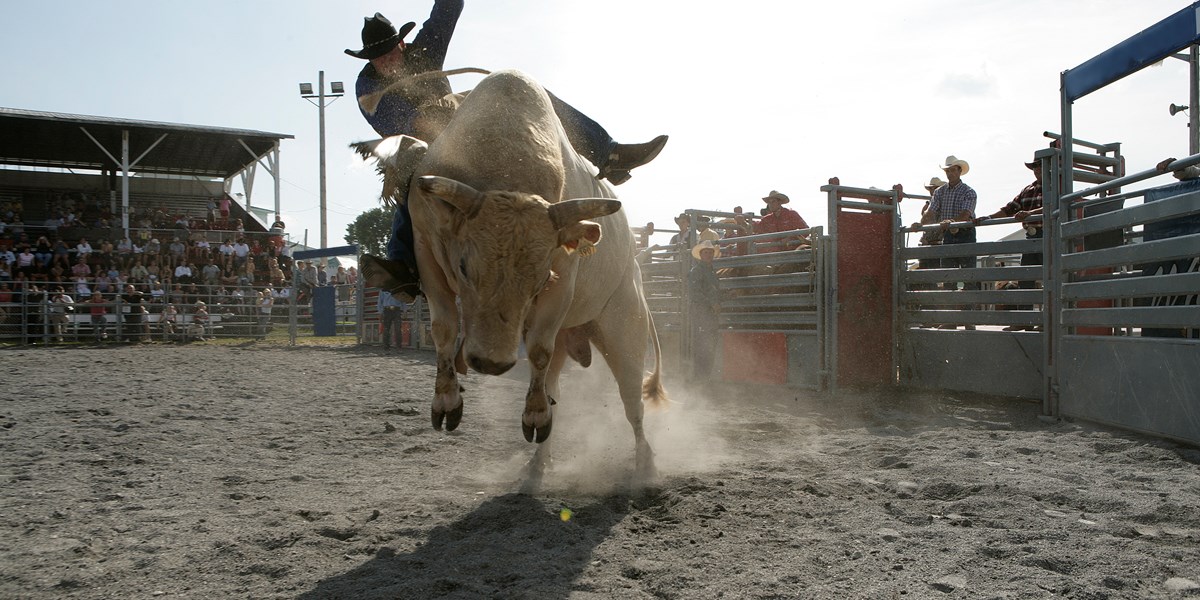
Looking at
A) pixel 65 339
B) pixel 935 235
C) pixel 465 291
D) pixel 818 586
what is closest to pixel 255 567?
pixel 465 291

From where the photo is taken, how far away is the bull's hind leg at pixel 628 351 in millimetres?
4898

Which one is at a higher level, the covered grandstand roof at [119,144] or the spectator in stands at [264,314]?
the covered grandstand roof at [119,144]

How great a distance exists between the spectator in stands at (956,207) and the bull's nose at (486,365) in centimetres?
637

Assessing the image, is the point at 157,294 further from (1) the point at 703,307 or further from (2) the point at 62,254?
(1) the point at 703,307

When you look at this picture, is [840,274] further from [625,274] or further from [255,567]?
[255,567]

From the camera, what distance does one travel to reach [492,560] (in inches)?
117

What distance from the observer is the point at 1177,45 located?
223 inches

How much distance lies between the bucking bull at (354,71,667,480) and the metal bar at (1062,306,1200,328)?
3595 millimetres

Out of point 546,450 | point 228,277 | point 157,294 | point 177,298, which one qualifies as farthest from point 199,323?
point 546,450

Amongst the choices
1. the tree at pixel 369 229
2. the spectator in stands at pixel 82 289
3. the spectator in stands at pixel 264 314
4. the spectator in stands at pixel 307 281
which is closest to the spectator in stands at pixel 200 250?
the spectator in stands at pixel 307 281

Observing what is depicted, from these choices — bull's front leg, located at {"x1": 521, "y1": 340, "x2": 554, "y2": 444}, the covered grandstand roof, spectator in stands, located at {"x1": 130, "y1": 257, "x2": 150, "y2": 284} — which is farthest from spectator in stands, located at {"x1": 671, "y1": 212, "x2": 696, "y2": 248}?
the covered grandstand roof

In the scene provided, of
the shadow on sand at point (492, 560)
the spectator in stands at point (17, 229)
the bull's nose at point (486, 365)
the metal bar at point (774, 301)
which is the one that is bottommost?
the shadow on sand at point (492, 560)

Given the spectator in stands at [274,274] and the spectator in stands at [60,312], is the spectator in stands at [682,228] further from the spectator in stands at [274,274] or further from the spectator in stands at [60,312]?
the spectator in stands at [274,274]

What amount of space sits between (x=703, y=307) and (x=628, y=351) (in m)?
5.12
